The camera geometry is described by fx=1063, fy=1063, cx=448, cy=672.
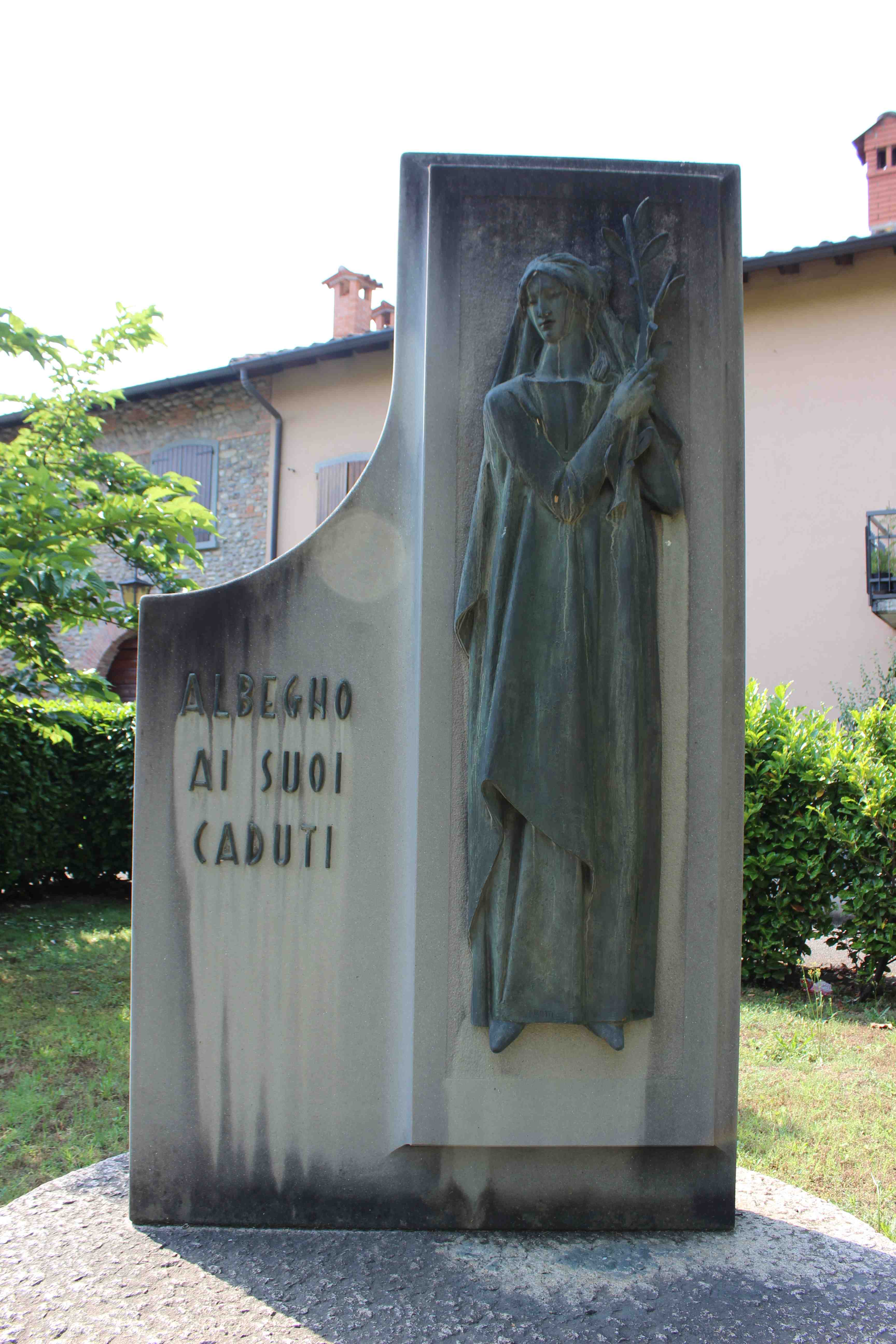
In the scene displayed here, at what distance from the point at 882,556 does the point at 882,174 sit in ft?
21.2

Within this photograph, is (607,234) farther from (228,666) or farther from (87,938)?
(87,938)

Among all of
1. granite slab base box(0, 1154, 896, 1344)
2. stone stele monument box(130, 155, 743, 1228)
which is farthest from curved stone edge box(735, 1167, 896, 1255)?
stone stele monument box(130, 155, 743, 1228)

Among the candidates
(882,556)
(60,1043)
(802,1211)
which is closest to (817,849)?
(802,1211)

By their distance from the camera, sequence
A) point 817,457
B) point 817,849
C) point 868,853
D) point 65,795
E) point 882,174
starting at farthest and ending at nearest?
point 882,174 < point 817,457 < point 65,795 < point 817,849 < point 868,853

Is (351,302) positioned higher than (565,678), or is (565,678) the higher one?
(351,302)

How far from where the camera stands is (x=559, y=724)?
266 cm

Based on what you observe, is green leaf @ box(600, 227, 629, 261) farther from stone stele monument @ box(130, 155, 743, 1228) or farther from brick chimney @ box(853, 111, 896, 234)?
brick chimney @ box(853, 111, 896, 234)

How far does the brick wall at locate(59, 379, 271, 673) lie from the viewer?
1753 cm

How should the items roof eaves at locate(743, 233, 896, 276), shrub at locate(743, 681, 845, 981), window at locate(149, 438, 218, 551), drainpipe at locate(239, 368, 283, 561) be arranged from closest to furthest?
shrub at locate(743, 681, 845, 981) < roof eaves at locate(743, 233, 896, 276) < drainpipe at locate(239, 368, 283, 561) < window at locate(149, 438, 218, 551)

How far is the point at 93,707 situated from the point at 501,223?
30.9 ft

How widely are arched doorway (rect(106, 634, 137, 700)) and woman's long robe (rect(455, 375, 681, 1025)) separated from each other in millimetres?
16909

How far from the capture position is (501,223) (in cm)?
289

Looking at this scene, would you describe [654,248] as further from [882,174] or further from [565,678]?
[882,174]

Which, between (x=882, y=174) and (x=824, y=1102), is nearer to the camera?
(x=824, y=1102)
